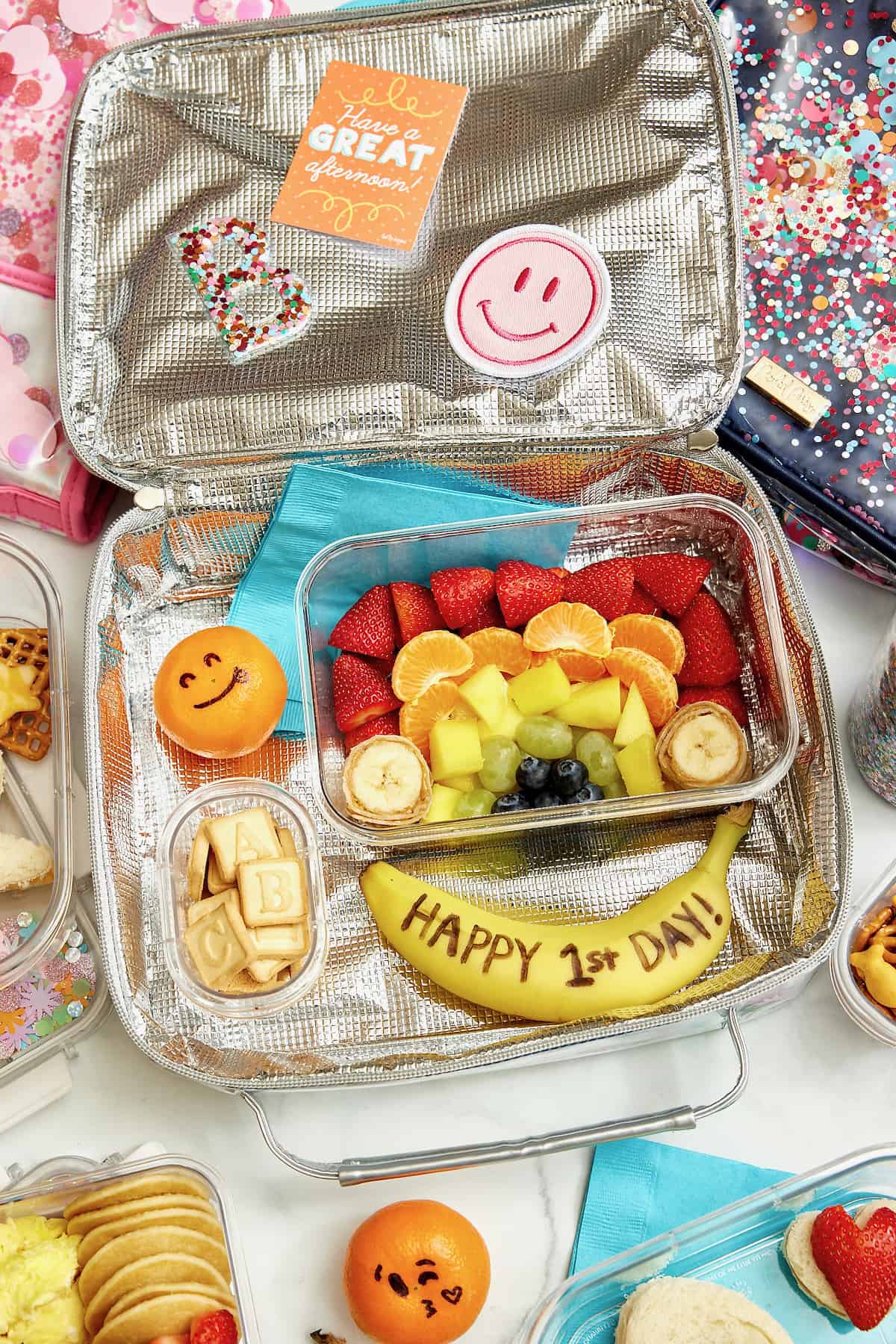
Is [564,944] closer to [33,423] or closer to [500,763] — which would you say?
[500,763]

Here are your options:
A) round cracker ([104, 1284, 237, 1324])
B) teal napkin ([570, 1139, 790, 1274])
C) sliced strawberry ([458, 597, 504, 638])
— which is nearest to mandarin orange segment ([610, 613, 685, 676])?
sliced strawberry ([458, 597, 504, 638])

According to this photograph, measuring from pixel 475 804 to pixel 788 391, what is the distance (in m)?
0.53

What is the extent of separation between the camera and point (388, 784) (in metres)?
1.08

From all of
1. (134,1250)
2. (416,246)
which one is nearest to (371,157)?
(416,246)

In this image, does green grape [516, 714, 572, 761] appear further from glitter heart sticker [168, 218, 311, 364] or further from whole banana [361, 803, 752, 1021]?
glitter heart sticker [168, 218, 311, 364]

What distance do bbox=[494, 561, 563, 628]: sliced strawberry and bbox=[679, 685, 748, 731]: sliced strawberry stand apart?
6.4 inches

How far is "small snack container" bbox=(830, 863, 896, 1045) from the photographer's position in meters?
1.08

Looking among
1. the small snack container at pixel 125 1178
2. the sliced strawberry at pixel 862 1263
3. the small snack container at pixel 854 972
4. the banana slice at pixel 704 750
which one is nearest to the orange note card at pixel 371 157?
the banana slice at pixel 704 750

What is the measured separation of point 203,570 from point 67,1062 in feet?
1.70

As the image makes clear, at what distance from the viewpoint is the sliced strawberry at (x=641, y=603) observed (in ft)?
3.89

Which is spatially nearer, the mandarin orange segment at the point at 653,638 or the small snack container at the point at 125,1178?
the small snack container at the point at 125,1178

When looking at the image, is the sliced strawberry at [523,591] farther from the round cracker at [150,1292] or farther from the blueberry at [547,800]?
the round cracker at [150,1292]

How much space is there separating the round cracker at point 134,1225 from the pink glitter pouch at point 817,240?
894mm

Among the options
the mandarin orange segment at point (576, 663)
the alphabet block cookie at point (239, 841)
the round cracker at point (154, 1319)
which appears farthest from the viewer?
the mandarin orange segment at point (576, 663)
